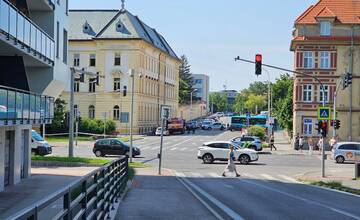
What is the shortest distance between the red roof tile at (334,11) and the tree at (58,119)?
103 feet

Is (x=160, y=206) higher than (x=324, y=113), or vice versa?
(x=324, y=113)

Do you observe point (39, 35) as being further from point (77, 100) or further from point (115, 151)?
point (77, 100)

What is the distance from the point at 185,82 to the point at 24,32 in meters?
152

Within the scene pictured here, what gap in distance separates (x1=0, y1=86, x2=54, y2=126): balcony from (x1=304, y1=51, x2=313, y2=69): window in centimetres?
4051

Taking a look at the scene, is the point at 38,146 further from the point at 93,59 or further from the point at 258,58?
the point at 93,59

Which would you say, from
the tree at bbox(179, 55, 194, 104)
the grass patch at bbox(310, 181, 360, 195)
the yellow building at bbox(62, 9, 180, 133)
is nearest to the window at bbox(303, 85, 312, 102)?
the yellow building at bbox(62, 9, 180, 133)

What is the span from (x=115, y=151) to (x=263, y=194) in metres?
25.9

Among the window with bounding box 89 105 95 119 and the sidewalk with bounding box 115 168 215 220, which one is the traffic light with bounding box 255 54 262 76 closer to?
the sidewalk with bounding box 115 168 215 220

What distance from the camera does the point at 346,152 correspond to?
4700 cm

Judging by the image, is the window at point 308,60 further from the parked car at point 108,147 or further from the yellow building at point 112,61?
the yellow building at point 112,61

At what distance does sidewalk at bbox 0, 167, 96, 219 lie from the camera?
18897mm

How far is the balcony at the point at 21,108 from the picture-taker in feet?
63.2

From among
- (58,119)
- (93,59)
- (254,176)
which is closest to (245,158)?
(254,176)

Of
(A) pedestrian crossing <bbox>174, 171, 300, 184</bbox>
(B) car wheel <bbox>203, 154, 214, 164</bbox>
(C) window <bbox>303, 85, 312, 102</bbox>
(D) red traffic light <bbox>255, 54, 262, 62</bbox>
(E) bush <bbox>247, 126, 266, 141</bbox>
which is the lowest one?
(A) pedestrian crossing <bbox>174, 171, 300, 184</bbox>
